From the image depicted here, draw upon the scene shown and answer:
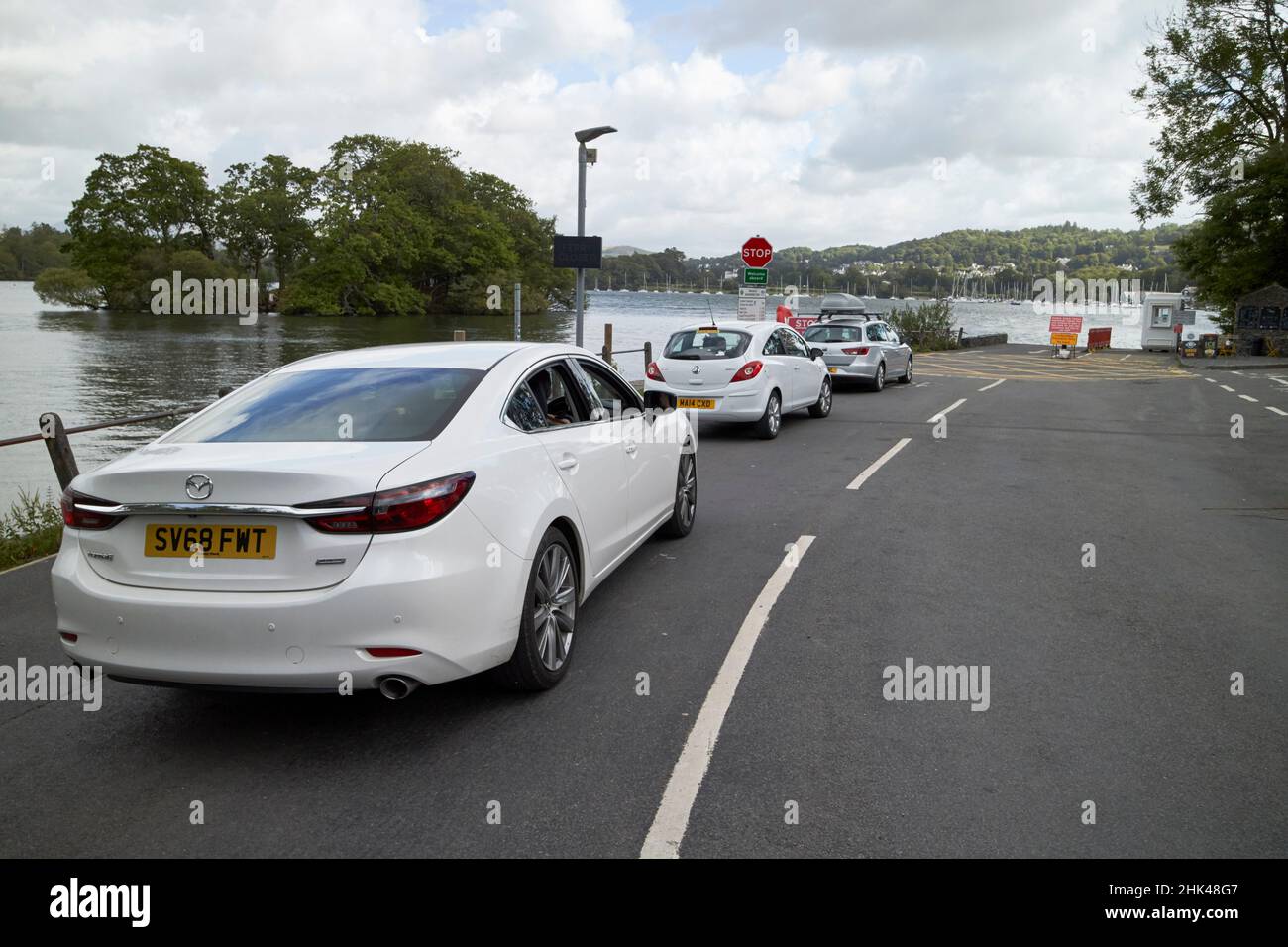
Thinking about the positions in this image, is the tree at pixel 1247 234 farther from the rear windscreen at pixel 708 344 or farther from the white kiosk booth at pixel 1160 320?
the rear windscreen at pixel 708 344

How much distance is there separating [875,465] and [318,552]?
854cm

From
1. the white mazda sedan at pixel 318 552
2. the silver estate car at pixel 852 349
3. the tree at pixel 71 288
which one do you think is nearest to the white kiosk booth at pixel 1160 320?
the silver estate car at pixel 852 349

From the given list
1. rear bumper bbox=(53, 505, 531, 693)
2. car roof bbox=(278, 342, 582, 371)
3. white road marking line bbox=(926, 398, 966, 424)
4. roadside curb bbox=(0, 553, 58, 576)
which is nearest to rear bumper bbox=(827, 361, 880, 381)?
white road marking line bbox=(926, 398, 966, 424)

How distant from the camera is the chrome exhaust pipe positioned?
11.8ft

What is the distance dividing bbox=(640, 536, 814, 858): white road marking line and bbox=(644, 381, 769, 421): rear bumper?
7.45 m

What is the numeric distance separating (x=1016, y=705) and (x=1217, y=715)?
2.76 ft

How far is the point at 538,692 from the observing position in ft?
14.3

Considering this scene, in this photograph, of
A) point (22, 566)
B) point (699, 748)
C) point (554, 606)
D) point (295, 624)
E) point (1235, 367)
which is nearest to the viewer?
point (295, 624)

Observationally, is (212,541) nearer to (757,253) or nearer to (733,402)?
(733,402)

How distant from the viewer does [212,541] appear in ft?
11.6

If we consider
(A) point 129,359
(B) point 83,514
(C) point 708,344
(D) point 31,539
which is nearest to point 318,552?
(B) point 83,514

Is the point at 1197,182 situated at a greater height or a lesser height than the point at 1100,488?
greater
